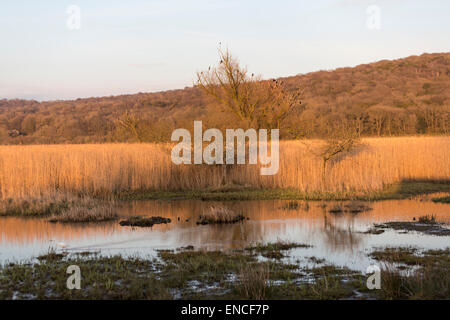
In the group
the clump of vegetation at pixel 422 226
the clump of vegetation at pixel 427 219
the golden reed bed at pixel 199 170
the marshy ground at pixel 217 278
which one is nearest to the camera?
the marshy ground at pixel 217 278

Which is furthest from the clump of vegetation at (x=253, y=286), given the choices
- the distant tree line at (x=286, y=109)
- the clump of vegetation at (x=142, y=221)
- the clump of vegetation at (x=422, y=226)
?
the distant tree line at (x=286, y=109)

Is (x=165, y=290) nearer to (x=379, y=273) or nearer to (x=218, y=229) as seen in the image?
(x=379, y=273)

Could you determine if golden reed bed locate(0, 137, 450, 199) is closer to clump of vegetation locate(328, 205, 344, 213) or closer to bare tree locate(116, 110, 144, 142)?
clump of vegetation locate(328, 205, 344, 213)

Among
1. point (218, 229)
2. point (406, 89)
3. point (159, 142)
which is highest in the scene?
point (406, 89)

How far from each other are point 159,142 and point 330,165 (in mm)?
6542

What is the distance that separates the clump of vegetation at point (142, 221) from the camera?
11969 mm

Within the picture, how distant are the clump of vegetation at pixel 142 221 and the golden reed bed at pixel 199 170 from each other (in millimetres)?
4783

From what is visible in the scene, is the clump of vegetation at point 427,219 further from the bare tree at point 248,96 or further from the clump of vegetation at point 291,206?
the bare tree at point 248,96

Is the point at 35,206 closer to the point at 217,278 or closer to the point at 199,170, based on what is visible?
the point at 199,170

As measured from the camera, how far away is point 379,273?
6629 mm

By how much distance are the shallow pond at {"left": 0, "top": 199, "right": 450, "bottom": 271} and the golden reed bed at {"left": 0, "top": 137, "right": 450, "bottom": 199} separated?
3.21m

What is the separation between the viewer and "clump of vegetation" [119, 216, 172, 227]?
39.3ft

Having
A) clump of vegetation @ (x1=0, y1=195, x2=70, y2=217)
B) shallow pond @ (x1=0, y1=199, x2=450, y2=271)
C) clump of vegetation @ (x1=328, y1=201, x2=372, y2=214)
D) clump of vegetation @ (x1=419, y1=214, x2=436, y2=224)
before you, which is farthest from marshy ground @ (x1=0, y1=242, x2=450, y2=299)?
clump of vegetation @ (x1=0, y1=195, x2=70, y2=217)
